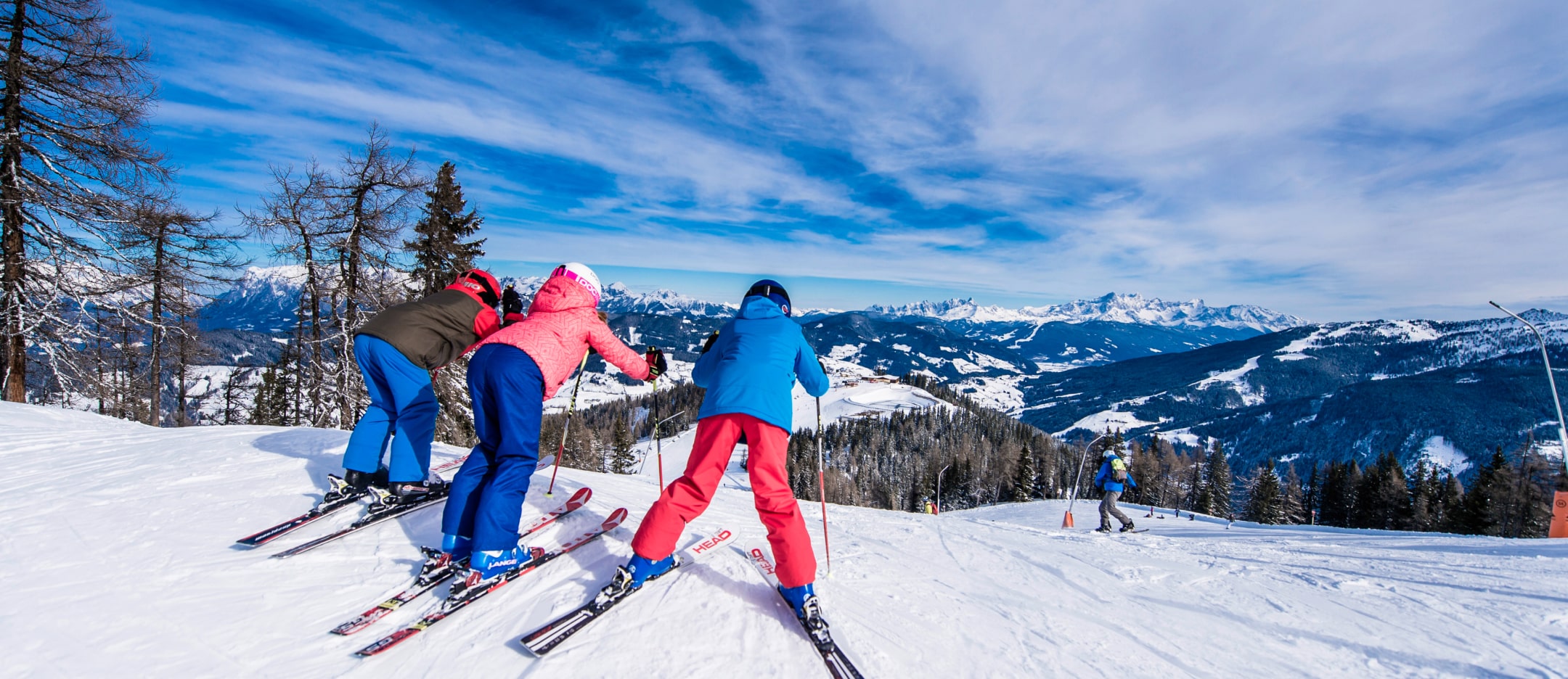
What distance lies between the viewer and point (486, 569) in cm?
378

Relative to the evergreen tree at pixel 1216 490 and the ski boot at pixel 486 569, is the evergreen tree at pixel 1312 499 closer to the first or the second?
the evergreen tree at pixel 1216 490

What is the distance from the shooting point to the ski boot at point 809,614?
326 centimetres

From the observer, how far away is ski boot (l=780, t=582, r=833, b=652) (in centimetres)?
326

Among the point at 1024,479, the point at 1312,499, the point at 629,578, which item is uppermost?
the point at 629,578

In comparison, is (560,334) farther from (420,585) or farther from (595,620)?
(595,620)

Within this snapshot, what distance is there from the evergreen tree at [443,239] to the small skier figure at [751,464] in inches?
707

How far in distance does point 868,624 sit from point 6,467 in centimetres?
947

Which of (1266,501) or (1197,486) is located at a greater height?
(1266,501)

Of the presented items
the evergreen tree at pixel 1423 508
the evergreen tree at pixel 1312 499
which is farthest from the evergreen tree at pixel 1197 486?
the evergreen tree at pixel 1423 508

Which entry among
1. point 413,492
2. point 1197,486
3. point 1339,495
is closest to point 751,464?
point 413,492

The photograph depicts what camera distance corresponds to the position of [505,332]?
409 centimetres

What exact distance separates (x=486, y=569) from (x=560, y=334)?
1716 millimetres

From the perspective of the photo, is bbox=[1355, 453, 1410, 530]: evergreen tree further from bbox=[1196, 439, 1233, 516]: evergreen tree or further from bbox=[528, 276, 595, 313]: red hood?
bbox=[528, 276, 595, 313]: red hood

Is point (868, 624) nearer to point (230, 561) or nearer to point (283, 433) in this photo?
point (230, 561)
